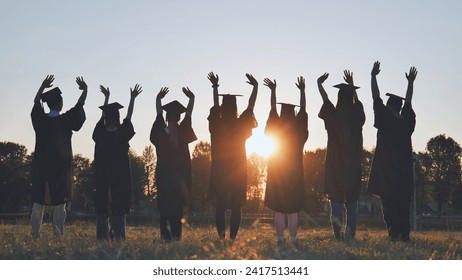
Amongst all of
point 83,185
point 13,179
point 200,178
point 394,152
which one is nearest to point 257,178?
point 200,178

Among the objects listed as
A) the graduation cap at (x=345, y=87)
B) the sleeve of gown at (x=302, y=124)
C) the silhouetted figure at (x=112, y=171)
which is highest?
the graduation cap at (x=345, y=87)

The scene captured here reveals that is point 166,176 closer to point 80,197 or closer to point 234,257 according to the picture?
point 234,257

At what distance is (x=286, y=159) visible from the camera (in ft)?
39.3

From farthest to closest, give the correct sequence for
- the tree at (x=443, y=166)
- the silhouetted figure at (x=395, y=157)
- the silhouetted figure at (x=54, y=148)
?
the tree at (x=443, y=166)
the silhouetted figure at (x=395, y=157)
the silhouetted figure at (x=54, y=148)

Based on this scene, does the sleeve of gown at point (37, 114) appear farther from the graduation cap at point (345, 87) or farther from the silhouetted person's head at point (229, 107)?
the graduation cap at point (345, 87)

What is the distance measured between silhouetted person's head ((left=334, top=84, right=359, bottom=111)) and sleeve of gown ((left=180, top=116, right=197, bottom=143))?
10.9 feet

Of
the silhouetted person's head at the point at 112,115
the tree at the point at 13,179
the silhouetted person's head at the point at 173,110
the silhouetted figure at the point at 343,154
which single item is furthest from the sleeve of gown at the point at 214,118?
the tree at the point at 13,179

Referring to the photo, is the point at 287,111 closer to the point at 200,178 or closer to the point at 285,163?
the point at 285,163

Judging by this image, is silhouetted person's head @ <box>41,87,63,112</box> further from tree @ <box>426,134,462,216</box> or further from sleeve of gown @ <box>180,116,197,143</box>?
tree @ <box>426,134,462,216</box>

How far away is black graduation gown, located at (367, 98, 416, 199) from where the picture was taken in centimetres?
1236

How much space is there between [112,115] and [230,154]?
2.71 meters

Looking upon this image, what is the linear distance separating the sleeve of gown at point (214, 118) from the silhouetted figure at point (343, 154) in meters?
2.35

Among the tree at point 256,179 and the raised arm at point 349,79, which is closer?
the raised arm at point 349,79

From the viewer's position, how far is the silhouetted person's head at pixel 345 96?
1234cm
